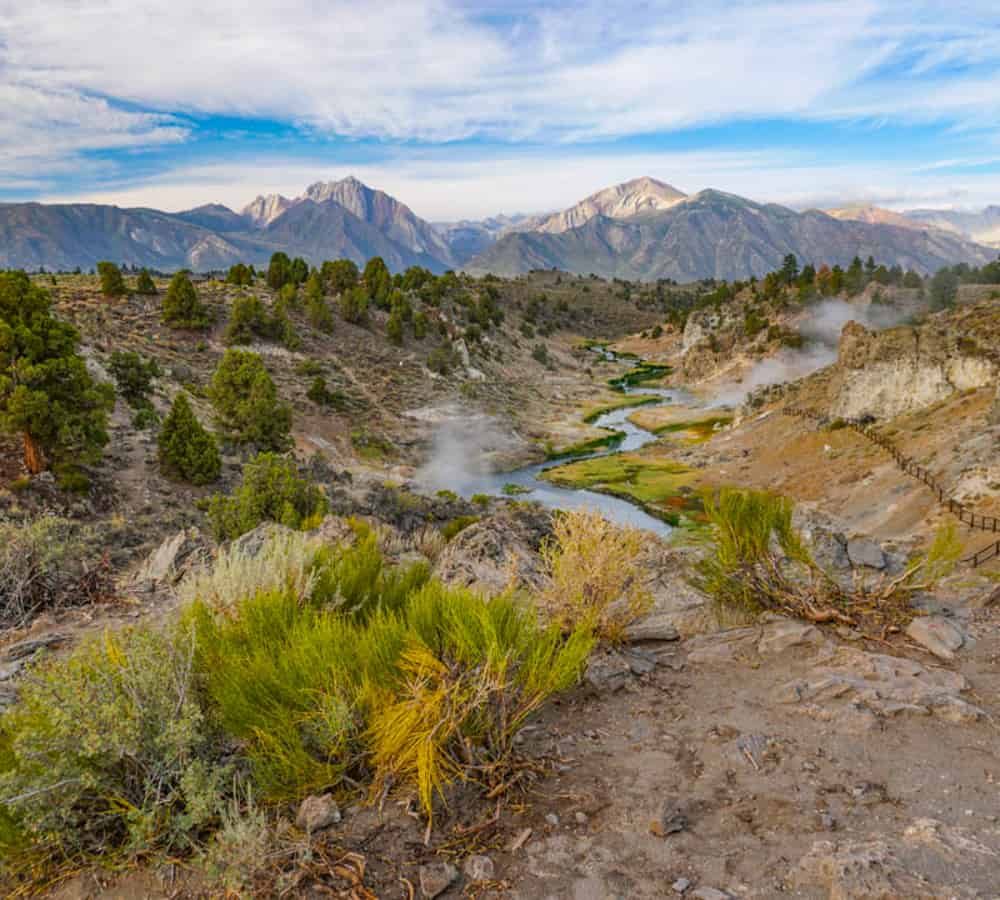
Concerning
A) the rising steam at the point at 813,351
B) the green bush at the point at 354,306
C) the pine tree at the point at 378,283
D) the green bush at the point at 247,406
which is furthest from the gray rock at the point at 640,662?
the pine tree at the point at 378,283

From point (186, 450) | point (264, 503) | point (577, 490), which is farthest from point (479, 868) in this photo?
point (577, 490)

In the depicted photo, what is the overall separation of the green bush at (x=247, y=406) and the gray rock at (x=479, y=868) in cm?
4626

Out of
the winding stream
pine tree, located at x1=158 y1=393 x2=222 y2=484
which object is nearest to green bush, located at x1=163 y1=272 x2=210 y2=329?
the winding stream

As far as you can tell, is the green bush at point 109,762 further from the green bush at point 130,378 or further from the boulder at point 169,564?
the green bush at point 130,378

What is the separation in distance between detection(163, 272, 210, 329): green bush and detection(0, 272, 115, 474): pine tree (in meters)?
39.6

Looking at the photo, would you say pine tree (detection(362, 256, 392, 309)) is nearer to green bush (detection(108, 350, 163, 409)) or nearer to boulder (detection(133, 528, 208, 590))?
green bush (detection(108, 350, 163, 409))

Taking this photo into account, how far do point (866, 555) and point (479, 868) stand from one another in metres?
14.8

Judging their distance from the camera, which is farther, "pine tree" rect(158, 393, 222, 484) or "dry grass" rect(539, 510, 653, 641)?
"pine tree" rect(158, 393, 222, 484)

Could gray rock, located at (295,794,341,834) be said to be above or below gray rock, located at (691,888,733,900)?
below

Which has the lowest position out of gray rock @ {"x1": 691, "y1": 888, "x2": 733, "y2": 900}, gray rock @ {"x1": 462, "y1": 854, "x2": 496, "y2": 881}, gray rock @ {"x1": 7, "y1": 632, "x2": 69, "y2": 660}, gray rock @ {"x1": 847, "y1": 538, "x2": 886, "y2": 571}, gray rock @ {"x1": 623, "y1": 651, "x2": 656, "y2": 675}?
gray rock @ {"x1": 847, "y1": 538, "x2": 886, "y2": 571}

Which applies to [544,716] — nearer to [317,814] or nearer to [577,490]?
[317,814]

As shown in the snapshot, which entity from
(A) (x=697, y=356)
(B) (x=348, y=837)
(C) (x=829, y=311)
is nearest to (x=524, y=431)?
(A) (x=697, y=356)

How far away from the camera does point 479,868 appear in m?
5.42

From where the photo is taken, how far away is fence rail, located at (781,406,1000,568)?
25.3m
